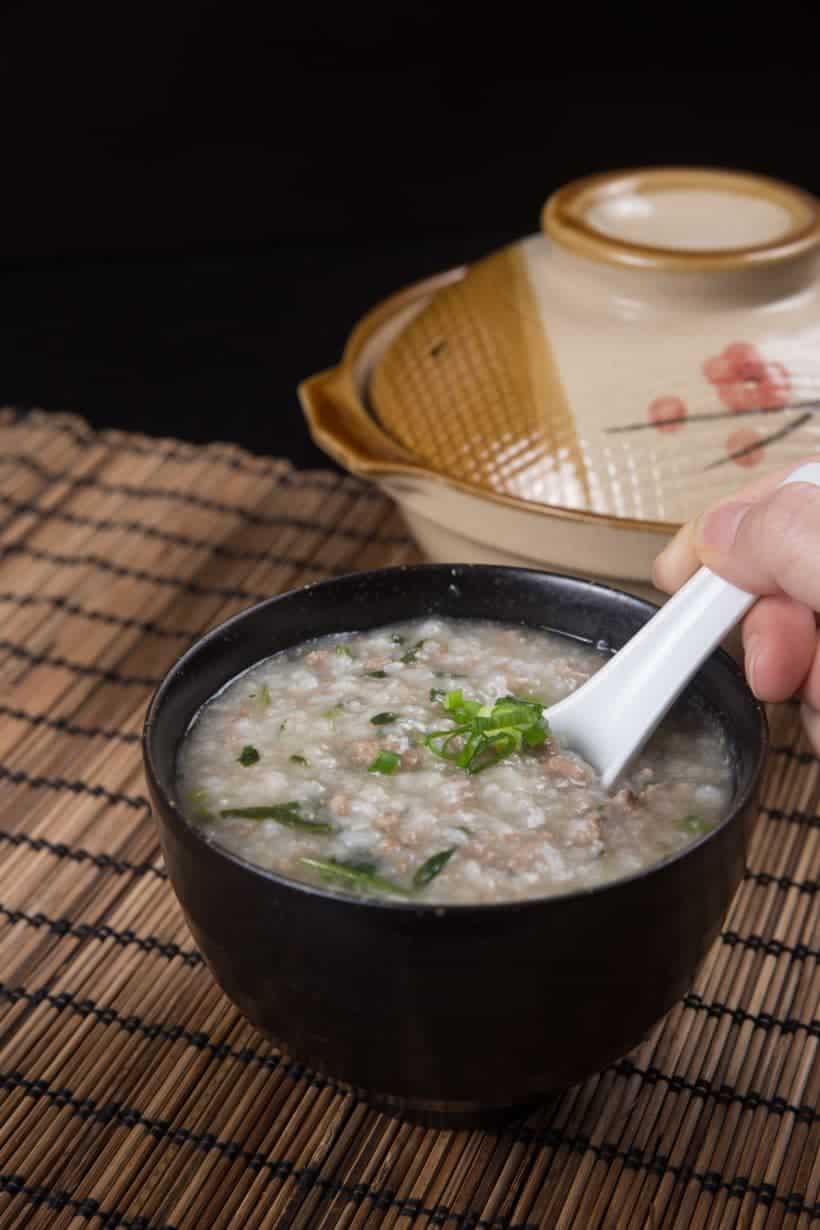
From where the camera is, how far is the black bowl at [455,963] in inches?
43.0

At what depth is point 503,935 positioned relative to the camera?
42.8 inches

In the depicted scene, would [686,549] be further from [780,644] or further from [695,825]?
[695,825]

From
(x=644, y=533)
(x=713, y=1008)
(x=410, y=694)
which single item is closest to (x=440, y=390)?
(x=644, y=533)

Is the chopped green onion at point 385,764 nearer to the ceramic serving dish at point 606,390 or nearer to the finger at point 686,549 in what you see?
the finger at point 686,549

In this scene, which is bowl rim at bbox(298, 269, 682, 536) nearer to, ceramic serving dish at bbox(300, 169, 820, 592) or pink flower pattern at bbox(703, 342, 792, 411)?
ceramic serving dish at bbox(300, 169, 820, 592)

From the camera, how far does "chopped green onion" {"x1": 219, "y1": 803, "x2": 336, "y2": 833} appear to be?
1.25 metres

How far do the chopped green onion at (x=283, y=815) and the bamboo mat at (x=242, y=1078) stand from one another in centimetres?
27

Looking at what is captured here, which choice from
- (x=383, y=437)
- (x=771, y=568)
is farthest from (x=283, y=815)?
(x=383, y=437)

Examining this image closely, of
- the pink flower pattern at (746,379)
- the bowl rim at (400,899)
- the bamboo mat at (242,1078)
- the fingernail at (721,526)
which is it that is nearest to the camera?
the bowl rim at (400,899)

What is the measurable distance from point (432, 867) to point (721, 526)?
0.46m

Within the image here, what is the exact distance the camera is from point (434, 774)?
131cm

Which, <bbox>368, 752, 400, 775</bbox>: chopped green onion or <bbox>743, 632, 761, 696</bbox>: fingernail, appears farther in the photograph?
<bbox>743, 632, 761, 696</bbox>: fingernail

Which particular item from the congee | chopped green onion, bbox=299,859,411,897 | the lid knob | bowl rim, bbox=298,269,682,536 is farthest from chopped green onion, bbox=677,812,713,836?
the lid knob

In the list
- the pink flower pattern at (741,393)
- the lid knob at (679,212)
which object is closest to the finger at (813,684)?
the pink flower pattern at (741,393)
